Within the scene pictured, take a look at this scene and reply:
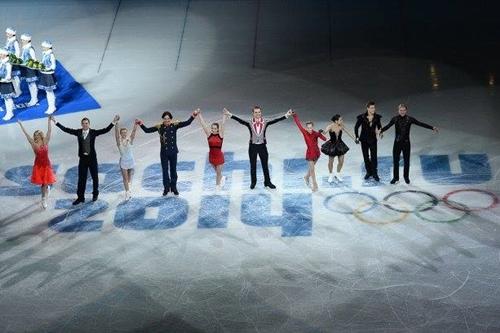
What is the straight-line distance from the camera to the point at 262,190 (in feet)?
59.9

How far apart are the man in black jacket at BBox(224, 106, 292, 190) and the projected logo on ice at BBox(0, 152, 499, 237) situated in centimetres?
28

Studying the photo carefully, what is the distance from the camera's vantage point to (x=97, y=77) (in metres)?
22.7

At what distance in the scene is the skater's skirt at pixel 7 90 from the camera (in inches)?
824

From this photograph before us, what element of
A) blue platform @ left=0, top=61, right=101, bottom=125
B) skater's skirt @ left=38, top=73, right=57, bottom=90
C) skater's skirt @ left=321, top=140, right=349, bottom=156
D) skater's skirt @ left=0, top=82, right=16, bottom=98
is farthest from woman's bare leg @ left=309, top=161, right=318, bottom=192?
skater's skirt @ left=0, top=82, right=16, bottom=98

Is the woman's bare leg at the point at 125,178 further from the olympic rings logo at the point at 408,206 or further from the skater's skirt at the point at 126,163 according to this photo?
the olympic rings logo at the point at 408,206

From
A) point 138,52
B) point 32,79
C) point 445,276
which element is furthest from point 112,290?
point 138,52

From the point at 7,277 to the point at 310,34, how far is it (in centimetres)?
989

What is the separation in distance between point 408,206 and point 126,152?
4.50 meters

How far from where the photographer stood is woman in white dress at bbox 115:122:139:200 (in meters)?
17.7

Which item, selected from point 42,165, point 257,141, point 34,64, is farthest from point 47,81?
point 257,141

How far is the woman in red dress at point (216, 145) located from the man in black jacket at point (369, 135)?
216 centimetres

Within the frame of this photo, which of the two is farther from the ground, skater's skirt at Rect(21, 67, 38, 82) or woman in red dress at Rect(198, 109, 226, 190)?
skater's skirt at Rect(21, 67, 38, 82)

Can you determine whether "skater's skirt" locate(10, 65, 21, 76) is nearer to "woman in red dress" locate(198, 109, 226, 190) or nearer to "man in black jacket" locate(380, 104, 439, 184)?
"woman in red dress" locate(198, 109, 226, 190)

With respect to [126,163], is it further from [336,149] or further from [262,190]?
[336,149]
